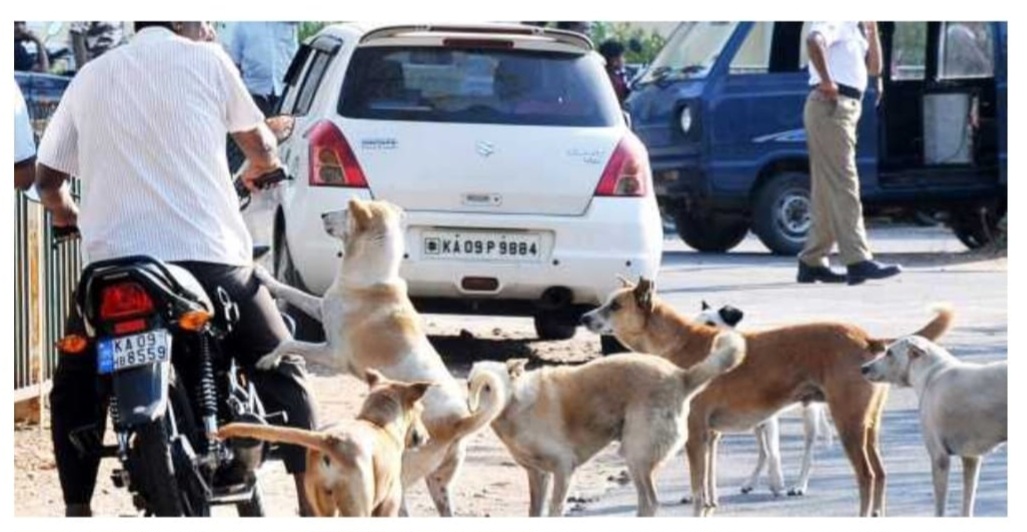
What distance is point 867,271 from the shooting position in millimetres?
15406

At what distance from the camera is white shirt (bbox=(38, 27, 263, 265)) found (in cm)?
621

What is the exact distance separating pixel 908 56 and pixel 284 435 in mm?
13989

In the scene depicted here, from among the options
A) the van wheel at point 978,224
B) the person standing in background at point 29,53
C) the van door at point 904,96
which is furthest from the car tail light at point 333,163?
the van wheel at point 978,224

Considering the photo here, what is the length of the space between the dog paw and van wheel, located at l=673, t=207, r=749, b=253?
13.1m

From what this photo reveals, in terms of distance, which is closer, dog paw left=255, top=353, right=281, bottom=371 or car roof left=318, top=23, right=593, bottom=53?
dog paw left=255, top=353, right=281, bottom=371

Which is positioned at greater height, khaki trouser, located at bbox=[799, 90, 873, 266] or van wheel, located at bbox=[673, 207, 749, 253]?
khaki trouser, located at bbox=[799, 90, 873, 266]

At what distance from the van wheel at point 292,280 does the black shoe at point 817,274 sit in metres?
5.14

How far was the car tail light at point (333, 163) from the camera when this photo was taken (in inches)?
432

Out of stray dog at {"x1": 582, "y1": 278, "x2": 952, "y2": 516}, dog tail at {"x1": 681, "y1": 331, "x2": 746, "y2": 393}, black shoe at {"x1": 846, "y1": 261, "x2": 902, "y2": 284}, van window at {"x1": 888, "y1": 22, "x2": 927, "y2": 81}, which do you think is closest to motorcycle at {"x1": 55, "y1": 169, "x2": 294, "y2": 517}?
dog tail at {"x1": 681, "y1": 331, "x2": 746, "y2": 393}

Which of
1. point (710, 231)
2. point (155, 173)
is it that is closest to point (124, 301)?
point (155, 173)

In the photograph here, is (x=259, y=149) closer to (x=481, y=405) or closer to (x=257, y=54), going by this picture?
(x=481, y=405)

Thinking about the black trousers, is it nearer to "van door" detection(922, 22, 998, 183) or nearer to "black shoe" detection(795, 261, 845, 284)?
"black shoe" detection(795, 261, 845, 284)

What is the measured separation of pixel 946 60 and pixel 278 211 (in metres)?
9.08
